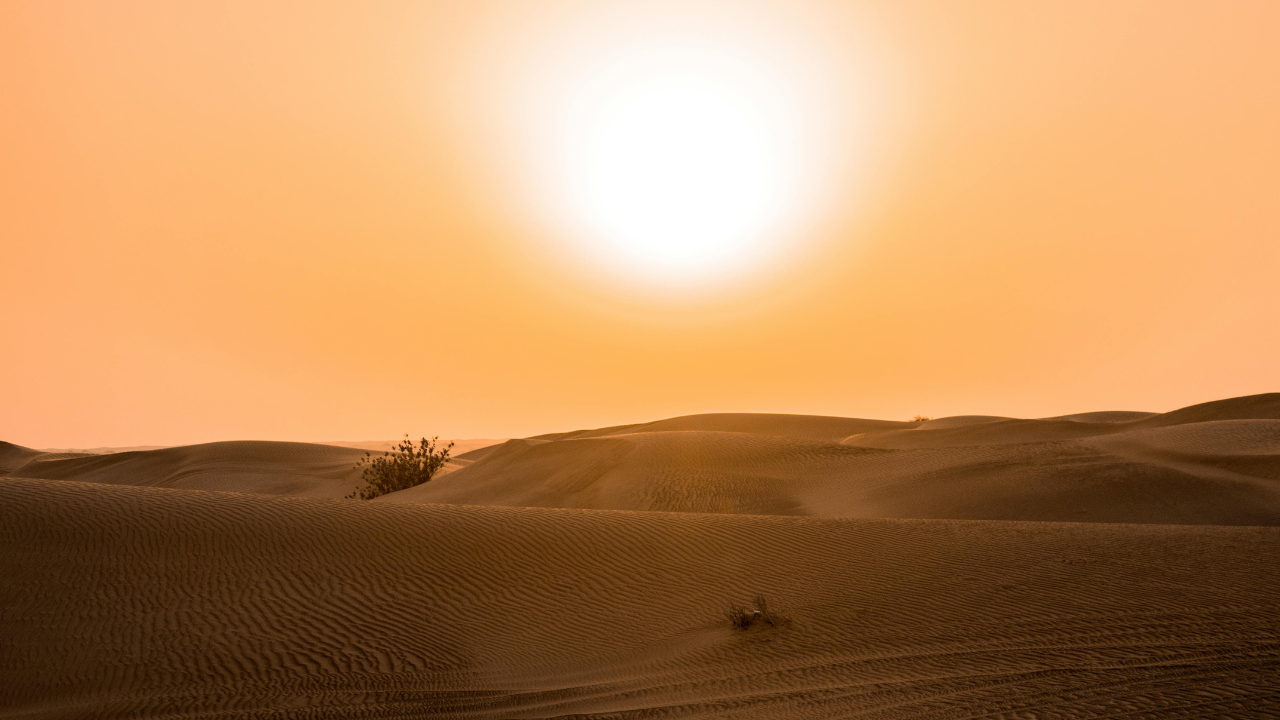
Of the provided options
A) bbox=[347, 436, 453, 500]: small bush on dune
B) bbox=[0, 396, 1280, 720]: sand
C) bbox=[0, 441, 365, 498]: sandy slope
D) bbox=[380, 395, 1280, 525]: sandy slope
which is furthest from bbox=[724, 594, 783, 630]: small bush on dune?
bbox=[0, 441, 365, 498]: sandy slope

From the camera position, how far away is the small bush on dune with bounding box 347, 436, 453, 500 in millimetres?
23938

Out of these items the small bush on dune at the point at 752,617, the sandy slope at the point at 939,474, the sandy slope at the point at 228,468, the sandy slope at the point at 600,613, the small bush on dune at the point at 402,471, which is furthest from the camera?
the sandy slope at the point at 228,468

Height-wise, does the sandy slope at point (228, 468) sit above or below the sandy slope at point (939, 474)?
above

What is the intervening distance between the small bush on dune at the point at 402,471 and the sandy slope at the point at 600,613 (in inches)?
537

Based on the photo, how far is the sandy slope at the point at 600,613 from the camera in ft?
16.9

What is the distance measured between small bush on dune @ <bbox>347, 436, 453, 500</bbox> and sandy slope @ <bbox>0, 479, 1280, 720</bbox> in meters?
13.6

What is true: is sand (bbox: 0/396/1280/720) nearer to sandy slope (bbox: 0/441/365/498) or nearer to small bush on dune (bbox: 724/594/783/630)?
small bush on dune (bbox: 724/594/783/630)

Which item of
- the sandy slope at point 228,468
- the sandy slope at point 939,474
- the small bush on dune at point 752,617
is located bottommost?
the small bush on dune at point 752,617

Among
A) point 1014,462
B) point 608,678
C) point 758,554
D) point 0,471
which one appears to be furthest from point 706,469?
point 0,471

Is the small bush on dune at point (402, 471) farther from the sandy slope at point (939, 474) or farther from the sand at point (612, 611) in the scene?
the sand at point (612, 611)

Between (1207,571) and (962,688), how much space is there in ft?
13.4

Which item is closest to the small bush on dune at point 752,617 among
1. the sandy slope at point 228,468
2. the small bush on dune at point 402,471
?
the small bush on dune at point 402,471

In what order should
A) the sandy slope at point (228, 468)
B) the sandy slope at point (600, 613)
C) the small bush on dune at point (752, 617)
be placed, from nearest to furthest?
the sandy slope at point (600, 613), the small bush on dune at point (752, 617), the sandy slope at point (228, 468)

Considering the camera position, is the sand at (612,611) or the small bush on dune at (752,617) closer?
the sand at (612,611)
